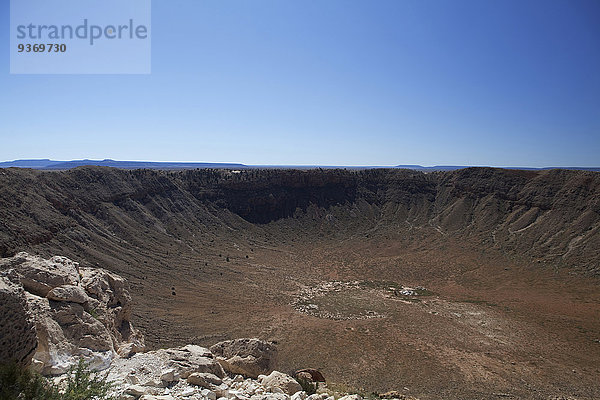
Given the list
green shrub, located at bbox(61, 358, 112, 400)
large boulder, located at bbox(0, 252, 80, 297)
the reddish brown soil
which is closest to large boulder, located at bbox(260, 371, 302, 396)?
green shrub, located at bbox(61, 358, 112, 400)

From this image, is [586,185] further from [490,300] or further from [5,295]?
[5,295]

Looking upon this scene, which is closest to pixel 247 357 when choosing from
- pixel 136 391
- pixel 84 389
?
pixel 136 391

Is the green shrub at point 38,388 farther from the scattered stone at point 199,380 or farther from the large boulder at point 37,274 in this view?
the large boulder at point 37,274

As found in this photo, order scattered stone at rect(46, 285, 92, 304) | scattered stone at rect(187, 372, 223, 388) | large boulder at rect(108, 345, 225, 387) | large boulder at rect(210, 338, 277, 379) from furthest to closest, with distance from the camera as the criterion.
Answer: large boulder at rect(210, 338, 277, 379) → scattered stone at rect(46, 285, 92, 304) → scattered stone at rect(187, 372, 223, 388) → large boulder at rect(108, 345, 225, 387)

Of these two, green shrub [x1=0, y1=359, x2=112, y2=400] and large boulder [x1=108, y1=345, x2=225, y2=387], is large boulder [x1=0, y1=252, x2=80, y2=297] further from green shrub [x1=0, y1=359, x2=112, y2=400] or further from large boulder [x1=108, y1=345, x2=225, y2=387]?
green shrub [x1=0, y1=359, x2=112, y2=400]

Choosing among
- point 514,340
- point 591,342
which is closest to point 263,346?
point 514,340

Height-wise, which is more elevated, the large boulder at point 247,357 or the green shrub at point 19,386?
the green shrub at point 19,386

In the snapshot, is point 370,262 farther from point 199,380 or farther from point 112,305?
point 199,380

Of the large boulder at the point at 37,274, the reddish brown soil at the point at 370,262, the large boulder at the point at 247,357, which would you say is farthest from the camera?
the reddish brown soil at the point at 370,262

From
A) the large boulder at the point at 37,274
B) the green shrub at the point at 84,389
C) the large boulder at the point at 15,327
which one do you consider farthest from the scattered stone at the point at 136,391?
the large boulder at the point at 37,274
